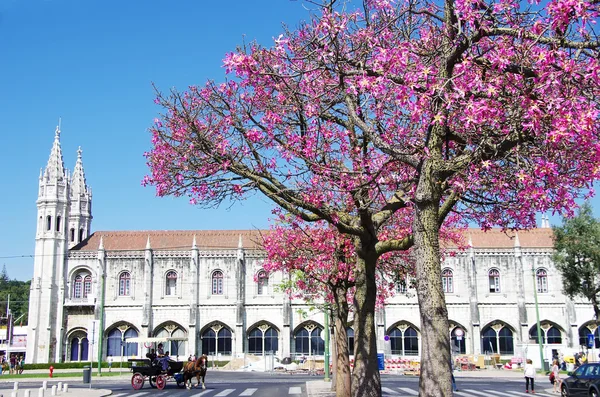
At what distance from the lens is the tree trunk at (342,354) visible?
60.0 ft

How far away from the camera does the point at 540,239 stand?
192 ft

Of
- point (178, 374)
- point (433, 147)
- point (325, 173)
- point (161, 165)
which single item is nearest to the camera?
point (433, 147)

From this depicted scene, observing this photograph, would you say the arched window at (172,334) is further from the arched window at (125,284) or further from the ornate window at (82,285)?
the ornate window at (82,285)

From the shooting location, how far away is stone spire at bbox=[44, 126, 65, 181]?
194ft

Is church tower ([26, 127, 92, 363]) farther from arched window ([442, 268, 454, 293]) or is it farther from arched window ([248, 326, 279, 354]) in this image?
arched window ([442, 268, 454, 293])

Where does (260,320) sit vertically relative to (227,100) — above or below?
below

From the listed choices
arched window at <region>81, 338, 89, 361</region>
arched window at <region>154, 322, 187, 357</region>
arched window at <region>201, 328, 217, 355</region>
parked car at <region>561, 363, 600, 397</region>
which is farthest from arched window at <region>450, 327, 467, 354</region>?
parked car at <region>561, 363, 600, 397</region>

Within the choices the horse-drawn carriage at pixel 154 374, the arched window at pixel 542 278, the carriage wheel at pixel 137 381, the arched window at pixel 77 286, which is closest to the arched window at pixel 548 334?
the arched window at pixel 542 278

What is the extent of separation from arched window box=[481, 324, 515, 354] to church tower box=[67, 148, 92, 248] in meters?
37.6

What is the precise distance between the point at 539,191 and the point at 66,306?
5250 centimetres

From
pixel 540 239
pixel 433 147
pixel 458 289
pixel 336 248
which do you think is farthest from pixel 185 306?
pixel 433 147

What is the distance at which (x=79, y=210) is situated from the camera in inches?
2434

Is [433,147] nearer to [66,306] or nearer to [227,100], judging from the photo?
[227,100]

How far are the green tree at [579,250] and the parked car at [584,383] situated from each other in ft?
67.7
